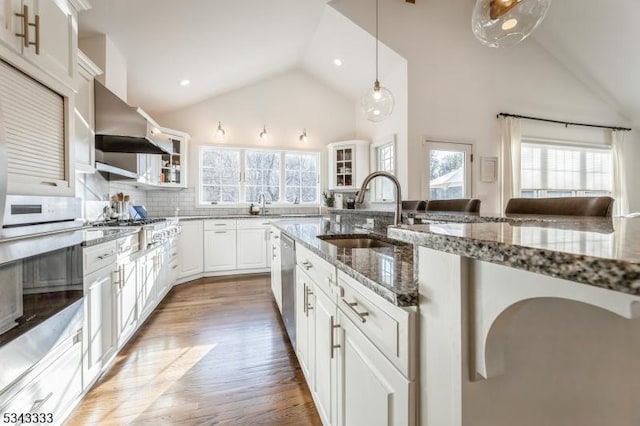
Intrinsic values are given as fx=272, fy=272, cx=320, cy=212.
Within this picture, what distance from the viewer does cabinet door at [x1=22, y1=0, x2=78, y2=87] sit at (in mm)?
1357

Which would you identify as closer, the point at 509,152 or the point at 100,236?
the point at 100,236

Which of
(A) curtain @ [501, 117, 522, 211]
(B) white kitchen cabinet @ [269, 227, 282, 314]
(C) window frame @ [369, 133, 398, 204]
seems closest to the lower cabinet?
(B) white kitchen cabinet @ [269, 227, 282, 314]

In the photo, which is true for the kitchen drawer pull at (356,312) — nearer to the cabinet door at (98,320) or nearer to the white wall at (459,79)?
the cabinet door at (98,320)

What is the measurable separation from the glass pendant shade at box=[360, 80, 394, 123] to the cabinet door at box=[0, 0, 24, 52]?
2.38 metres

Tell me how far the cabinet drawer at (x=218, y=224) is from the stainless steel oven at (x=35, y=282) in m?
2.56

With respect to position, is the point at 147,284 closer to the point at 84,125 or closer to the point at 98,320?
the point at 98,320

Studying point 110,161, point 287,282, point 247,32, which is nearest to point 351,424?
point 287,282

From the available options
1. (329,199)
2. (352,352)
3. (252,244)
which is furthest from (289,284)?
(329,199)

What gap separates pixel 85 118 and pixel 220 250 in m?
2.39

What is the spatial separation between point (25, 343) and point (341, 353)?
1157mm

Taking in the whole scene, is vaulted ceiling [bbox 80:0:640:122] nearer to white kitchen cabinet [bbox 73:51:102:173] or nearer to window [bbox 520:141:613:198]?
white kitchen cabinet [bbox 73:51:102:173]

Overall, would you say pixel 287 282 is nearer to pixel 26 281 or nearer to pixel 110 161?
pixel 26 281

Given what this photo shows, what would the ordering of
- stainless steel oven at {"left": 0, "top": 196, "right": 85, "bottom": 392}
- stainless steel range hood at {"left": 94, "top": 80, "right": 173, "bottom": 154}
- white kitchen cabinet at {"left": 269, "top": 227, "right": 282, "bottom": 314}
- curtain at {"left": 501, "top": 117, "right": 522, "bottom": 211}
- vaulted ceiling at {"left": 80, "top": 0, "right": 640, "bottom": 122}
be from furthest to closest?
curtain at {"left": 501, "top": 117, "right": 522, "bottom": 211}, vaulted ceiling at {"left": 80, "top": 0, "right": 640, "bottom": 122}, white kitchen cabinet at {"left": 269, "top": 227, "right": 282, "bottom": 314}, stainless steel range hood at {"left": 94, "top": 80, "right": 173, "bottom": 154}, stainless steel oven at {"left": 0, "top": 196, "right": 85, "bottom": 392}

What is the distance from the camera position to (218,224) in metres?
4.08
